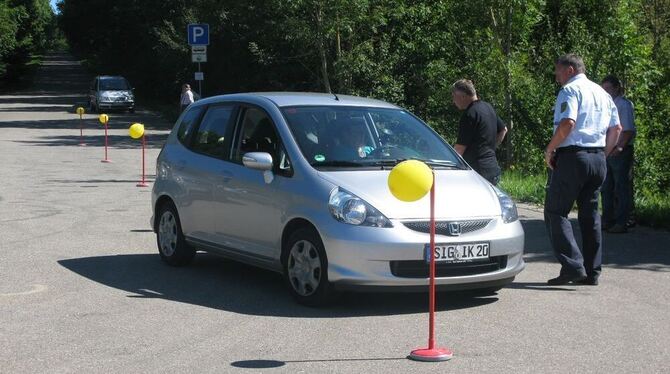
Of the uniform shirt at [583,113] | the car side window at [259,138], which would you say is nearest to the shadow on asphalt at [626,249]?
the uniform shirt at [583,113]

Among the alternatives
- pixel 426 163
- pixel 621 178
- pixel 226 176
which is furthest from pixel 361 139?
pixel 621 178

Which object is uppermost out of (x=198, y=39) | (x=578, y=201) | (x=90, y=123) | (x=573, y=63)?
(x=198, y=39)

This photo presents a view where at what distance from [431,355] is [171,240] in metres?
4.48

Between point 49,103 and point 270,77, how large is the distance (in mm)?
27995

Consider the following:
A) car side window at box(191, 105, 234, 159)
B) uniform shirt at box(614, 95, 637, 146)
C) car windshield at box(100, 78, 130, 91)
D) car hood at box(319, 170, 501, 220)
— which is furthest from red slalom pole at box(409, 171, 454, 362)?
car windshield at box(100, 78, 130, 91)

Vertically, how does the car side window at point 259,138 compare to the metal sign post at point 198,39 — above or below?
below

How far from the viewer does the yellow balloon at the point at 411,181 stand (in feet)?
21.0

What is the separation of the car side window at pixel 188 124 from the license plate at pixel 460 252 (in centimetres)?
336

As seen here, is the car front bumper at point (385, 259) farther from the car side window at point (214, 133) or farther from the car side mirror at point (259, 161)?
the car side window at point (214, 133)

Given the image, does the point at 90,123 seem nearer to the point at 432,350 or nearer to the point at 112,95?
the point at 112,95

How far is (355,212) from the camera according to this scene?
8141mm

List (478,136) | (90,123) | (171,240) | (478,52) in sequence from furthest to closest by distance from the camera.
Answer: (90,123), (478,52), (171,240), (478,136)

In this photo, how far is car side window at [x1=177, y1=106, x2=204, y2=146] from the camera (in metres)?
10.6

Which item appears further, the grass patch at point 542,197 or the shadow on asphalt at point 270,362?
the grass patch at point 542,197
